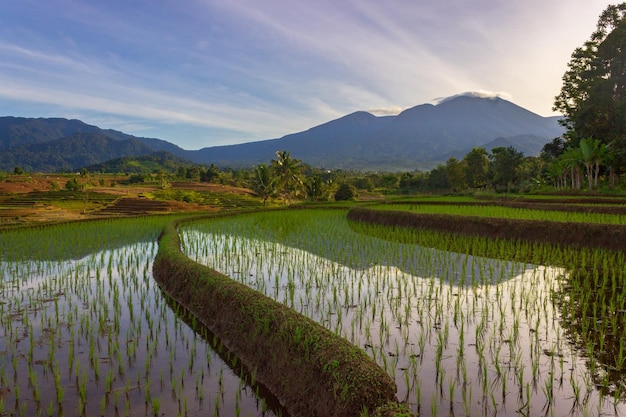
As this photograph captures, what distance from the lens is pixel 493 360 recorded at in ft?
16.6

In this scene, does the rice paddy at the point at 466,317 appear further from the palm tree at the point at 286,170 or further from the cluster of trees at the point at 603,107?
the palm tree at the point at 286,170

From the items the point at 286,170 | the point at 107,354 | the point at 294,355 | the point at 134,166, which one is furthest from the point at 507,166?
the point at 134,166

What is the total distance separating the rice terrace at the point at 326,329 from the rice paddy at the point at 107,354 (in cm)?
3

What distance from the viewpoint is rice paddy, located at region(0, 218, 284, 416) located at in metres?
4.53

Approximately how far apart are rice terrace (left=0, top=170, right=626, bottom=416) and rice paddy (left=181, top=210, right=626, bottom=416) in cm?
3

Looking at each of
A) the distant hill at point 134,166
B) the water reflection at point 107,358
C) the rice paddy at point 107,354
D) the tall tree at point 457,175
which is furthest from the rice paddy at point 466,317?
the distant hill at point 134,166

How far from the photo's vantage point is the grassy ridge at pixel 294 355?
3.81 meters

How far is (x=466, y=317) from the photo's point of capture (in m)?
6.57

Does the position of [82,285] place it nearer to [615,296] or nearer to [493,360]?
[493,360]

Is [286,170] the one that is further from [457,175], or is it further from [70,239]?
[70,239]

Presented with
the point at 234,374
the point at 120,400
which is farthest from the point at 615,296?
the point at 120,400

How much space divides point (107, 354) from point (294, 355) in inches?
119

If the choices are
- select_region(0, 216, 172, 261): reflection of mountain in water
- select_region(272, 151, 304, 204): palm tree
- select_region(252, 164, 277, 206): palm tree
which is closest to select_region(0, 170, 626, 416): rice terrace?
select_region(0, 216, 172, 261): reflection of mountain in water

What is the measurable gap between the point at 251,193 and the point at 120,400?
57103 mm
